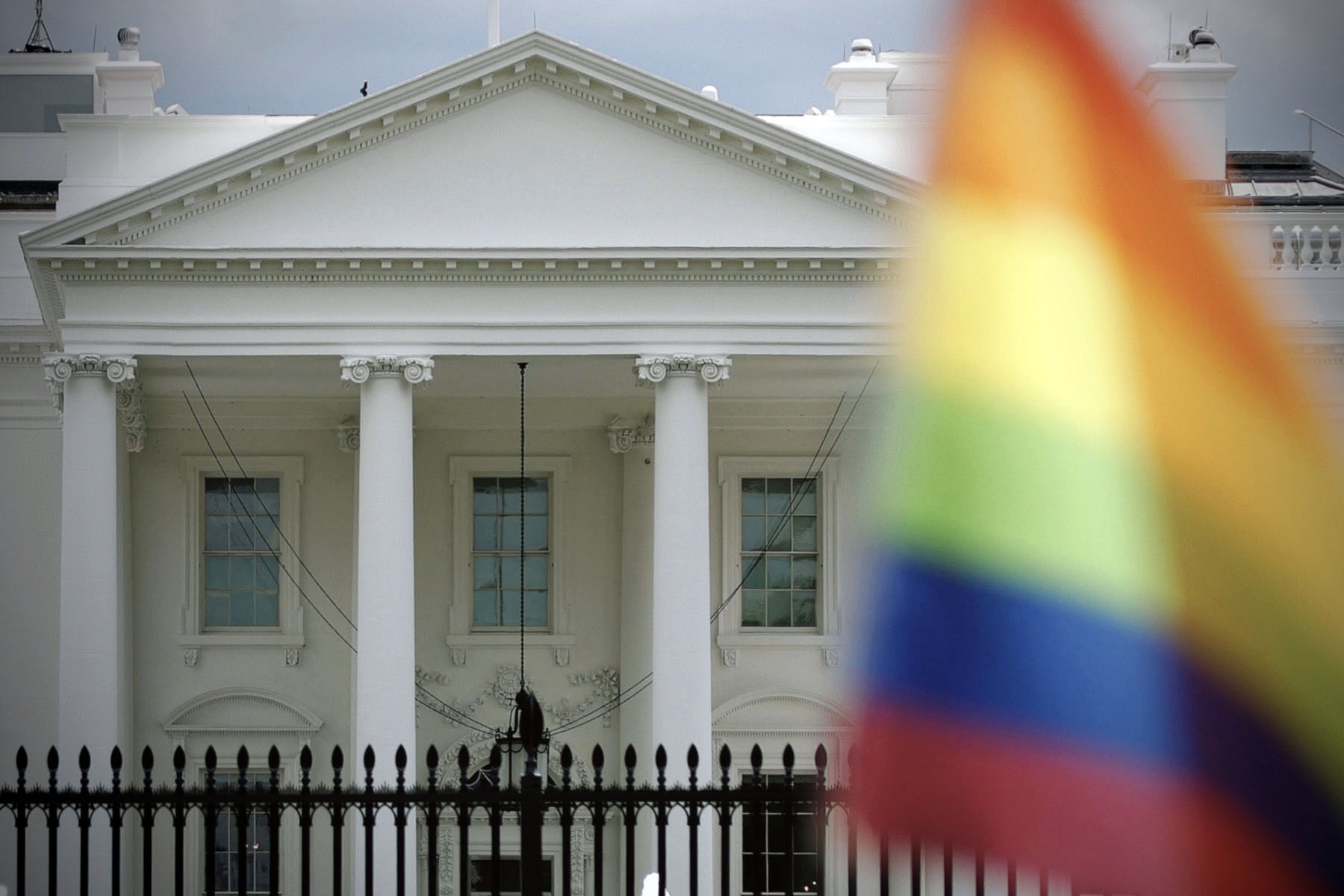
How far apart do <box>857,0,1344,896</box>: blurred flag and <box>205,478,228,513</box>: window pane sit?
22.7 metres

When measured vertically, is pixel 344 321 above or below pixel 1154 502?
above

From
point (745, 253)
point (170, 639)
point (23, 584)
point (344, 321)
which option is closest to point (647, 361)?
point (745, 253)

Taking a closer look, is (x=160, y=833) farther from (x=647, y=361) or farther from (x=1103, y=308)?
(x=1103, y=308)

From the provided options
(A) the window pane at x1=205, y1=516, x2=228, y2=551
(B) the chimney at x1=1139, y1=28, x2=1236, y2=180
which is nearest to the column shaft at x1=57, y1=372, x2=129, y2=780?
(A) the window pane at x1=205, y1=516, x2=228, y2=551

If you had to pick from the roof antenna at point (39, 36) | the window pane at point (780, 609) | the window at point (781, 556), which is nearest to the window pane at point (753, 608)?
the window at point (781, 556)

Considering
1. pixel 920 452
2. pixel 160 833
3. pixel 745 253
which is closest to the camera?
pixel 920 452

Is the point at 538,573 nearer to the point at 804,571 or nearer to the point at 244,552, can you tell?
the point at 804,571

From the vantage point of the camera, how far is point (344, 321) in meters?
23.4

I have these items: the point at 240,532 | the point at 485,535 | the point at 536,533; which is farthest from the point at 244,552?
the point at 536,533

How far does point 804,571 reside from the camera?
92.1 feet

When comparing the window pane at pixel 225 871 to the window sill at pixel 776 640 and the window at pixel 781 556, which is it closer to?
the window sill at pixel 776 640

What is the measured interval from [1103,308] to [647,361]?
17.3m

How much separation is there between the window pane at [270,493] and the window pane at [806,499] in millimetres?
7635

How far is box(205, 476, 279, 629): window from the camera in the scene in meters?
27.9
